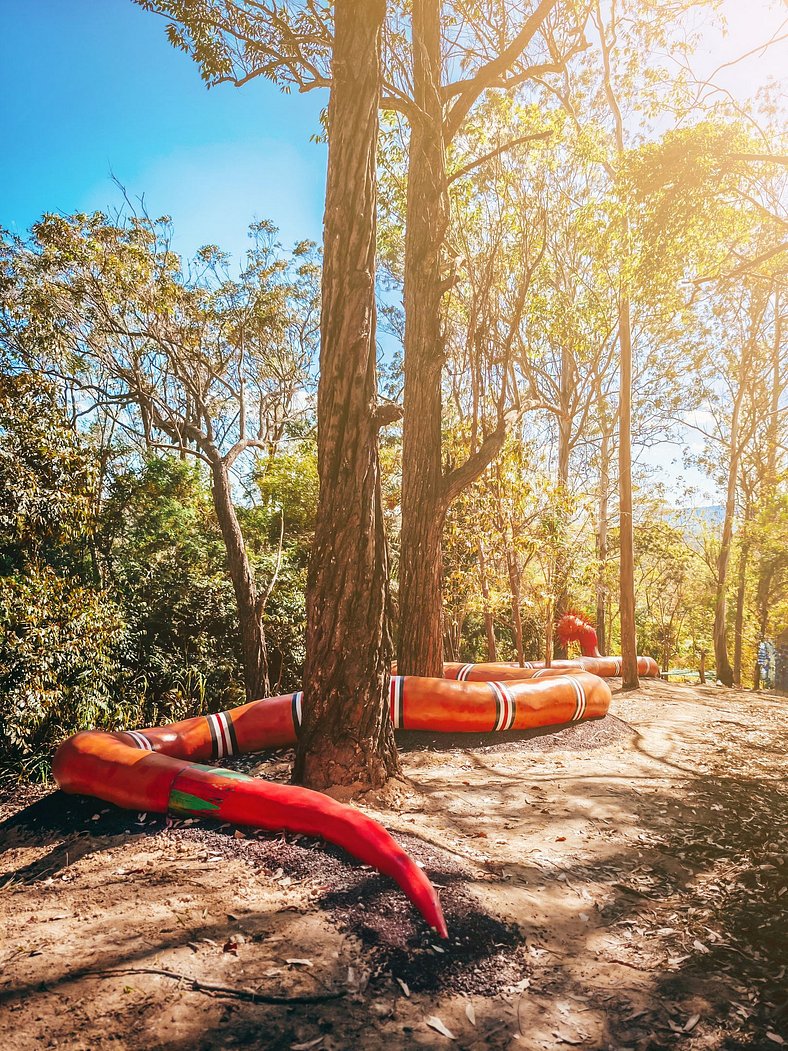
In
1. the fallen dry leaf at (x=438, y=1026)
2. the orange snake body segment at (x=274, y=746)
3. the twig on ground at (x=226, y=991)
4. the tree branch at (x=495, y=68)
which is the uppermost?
the tree branch at (x=495, y=68)

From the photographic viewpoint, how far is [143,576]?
8.68 m

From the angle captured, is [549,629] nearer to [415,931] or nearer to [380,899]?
[380,899]

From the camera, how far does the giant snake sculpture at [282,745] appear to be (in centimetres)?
305

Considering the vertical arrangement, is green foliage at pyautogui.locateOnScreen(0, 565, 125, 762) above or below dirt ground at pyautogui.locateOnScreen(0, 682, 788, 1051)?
above

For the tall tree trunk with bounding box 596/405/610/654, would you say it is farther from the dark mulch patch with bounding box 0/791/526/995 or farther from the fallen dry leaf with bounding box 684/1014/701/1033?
the fallen dry leaf with bounding box 684/1014/701/1033

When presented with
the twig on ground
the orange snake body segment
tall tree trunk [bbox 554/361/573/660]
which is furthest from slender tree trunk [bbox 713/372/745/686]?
the twig on ground

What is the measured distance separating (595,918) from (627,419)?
990 centimetres

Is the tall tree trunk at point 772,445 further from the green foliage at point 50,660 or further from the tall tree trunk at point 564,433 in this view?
the green foliage at point 50,660

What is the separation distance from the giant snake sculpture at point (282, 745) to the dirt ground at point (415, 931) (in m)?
0.11

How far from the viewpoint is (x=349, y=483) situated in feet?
13.4

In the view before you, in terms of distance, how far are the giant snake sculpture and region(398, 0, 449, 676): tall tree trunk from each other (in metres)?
0.96

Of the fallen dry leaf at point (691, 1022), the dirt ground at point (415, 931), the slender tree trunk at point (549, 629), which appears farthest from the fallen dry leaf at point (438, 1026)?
the slender tree trunk at point (549, 629)

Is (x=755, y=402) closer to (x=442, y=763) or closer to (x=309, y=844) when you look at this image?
(x=442, y=763)

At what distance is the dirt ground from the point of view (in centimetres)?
199
